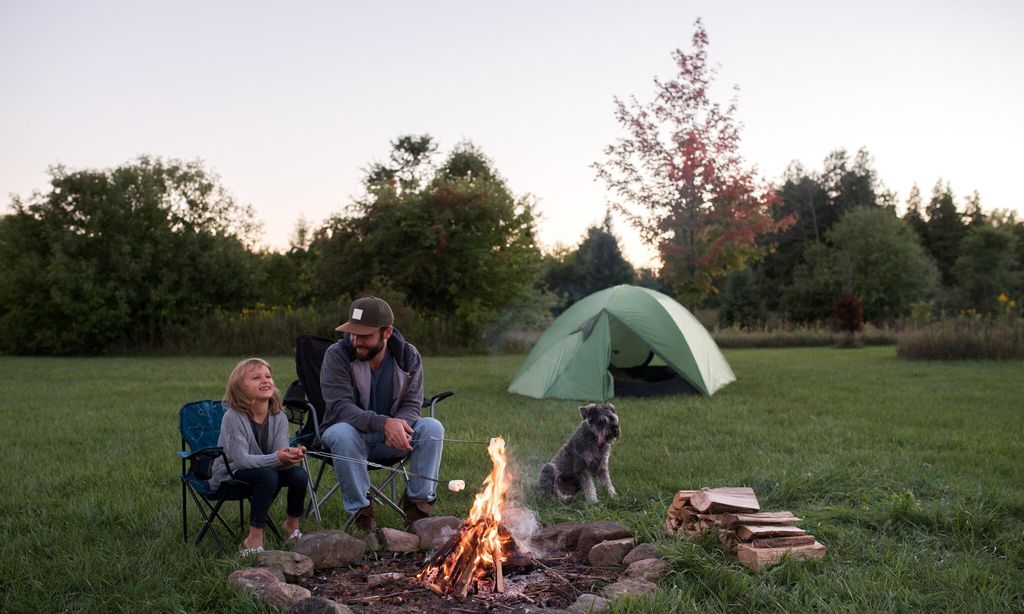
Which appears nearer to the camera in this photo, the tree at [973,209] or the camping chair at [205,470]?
the camping chair at [205,470]

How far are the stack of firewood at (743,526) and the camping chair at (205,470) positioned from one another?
1889 millimetres

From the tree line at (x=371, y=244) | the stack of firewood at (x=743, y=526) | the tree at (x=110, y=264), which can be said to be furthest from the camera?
the tree at (x=110, y=264)

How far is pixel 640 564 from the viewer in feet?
10.3

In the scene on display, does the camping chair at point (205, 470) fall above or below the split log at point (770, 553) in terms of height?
above

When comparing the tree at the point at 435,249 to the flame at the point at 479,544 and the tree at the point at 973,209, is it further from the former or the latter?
the tree at the point at 973,209

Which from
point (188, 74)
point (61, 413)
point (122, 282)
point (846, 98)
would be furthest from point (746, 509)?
point (122, 282)

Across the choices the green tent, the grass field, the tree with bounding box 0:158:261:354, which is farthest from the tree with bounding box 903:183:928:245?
the green tent

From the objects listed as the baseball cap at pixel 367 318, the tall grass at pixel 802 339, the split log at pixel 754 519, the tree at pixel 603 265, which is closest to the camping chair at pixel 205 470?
the baseball cap at pixel 367 318

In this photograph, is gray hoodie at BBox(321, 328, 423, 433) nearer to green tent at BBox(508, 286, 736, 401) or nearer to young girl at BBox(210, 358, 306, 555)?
young girl at BBox(210, 358, 306, 555)

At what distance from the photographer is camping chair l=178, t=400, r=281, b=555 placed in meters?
3.48

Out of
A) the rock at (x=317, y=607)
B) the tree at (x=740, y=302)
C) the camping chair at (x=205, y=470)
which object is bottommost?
the rock at (x=317, y=607)

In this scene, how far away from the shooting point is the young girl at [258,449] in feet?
11.4

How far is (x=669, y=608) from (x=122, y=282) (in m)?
19.2

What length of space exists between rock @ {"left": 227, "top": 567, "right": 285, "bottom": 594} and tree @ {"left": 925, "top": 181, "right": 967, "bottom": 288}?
40309mm
